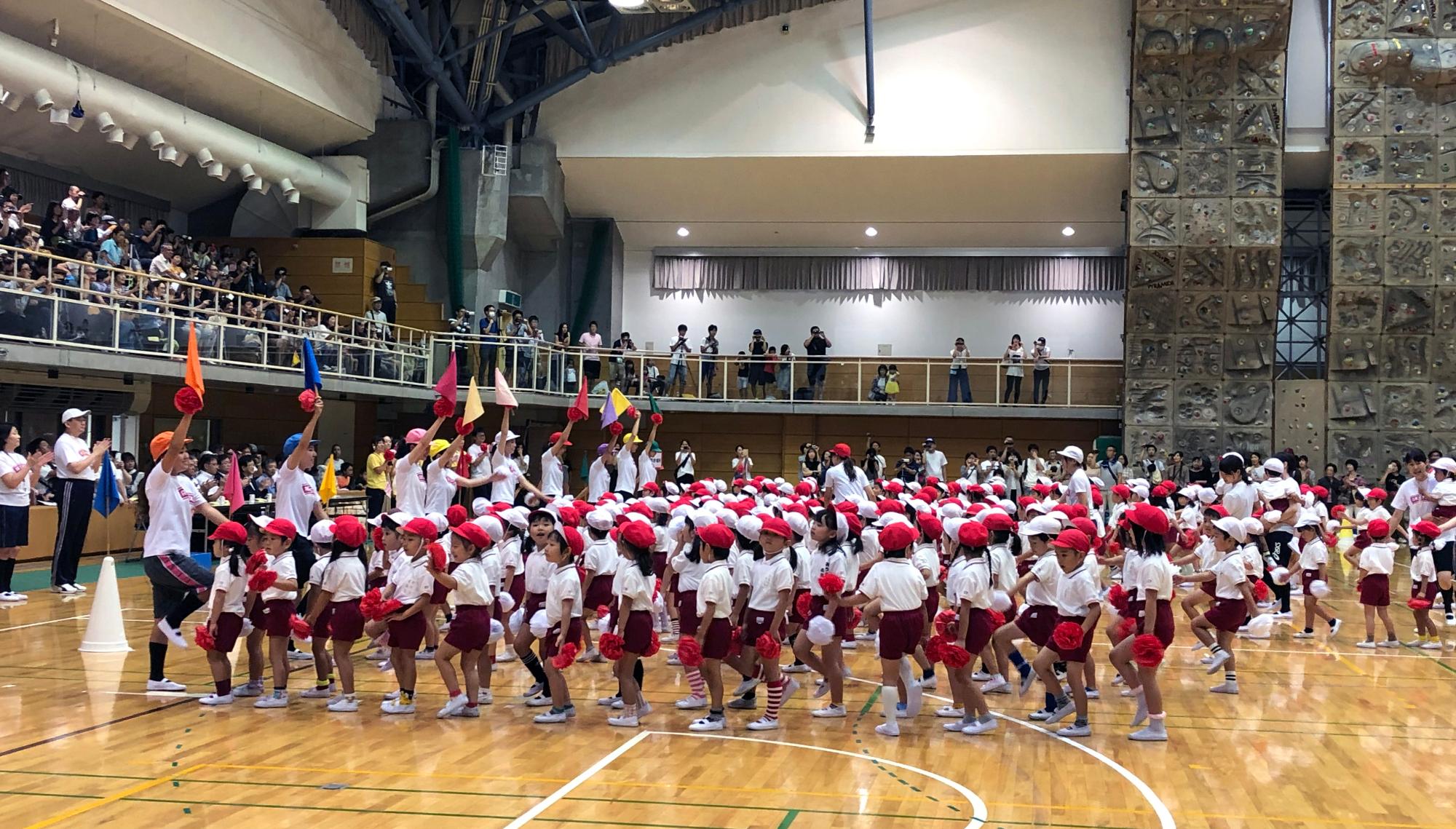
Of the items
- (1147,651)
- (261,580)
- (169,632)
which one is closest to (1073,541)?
(1147,651)

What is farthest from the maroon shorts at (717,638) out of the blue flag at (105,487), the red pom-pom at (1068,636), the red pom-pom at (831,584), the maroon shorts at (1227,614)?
the blue flag at (105,487)

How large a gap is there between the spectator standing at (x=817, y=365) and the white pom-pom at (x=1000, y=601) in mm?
20176

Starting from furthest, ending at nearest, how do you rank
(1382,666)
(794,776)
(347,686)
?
(1382,666) < (347,686) < (794,776)

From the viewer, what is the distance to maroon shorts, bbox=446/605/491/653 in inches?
344

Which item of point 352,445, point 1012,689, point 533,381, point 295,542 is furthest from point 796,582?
point 352,445

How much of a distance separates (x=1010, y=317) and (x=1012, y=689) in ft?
80.4

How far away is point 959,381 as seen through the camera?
30.0 metres

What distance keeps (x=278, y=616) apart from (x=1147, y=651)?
614 centimetres

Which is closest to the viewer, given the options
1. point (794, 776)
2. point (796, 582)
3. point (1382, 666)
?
point (794, 776)

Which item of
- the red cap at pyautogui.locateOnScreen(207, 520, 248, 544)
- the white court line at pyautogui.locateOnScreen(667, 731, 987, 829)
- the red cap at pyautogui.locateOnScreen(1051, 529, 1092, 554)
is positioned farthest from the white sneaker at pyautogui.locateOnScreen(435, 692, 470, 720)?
the red cap at pyautogui.locateOnScreen(1051, 529, 1092, 554)

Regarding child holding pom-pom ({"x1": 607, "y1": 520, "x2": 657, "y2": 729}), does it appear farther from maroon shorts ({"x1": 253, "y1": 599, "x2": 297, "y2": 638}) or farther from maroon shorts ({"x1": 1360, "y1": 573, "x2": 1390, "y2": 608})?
maroon shorts ({"x1": 1360, "y1": 573, "x2": 1390, "y2": 608})

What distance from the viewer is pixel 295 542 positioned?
1103cm

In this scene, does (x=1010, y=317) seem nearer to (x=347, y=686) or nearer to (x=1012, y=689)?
(x=1012, y=689)

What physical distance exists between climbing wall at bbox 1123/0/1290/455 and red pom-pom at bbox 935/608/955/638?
20.7 meters
